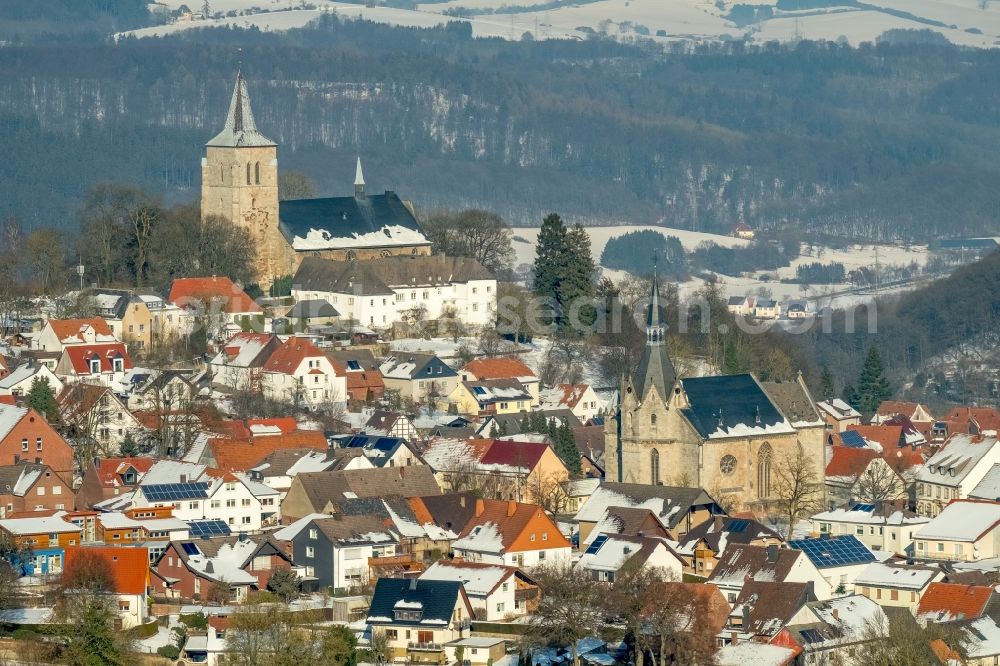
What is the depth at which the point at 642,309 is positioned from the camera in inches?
4555

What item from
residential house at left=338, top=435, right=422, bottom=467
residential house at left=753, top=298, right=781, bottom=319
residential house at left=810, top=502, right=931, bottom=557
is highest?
residential house at left=338, top=435, right=422, bottom=467

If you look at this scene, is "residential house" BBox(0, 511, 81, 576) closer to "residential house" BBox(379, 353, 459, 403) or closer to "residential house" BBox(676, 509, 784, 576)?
"residential house" BBox(676, 509, 784, 576)

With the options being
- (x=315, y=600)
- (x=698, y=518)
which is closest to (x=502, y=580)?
(x=315, y=600)

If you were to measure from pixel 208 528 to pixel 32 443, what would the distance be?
335 inches

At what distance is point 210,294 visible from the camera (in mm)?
109438

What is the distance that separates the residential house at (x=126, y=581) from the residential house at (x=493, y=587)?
740 cm

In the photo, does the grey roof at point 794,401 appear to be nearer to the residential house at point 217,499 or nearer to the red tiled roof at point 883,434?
the red tiled roof at point 883,434

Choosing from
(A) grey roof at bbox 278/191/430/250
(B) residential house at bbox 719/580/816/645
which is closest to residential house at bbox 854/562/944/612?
(B) residential house at bbox 719/580/816/645

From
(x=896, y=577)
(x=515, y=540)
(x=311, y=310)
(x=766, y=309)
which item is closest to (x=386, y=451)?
(x=515, y=540)

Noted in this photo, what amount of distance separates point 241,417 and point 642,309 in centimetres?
2499

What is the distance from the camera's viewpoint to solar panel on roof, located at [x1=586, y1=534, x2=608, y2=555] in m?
77.2

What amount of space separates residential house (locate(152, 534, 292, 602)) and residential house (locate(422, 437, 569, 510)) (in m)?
11.7

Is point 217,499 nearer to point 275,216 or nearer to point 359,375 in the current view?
point 359,375

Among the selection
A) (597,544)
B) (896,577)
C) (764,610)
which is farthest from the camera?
(597,544)
